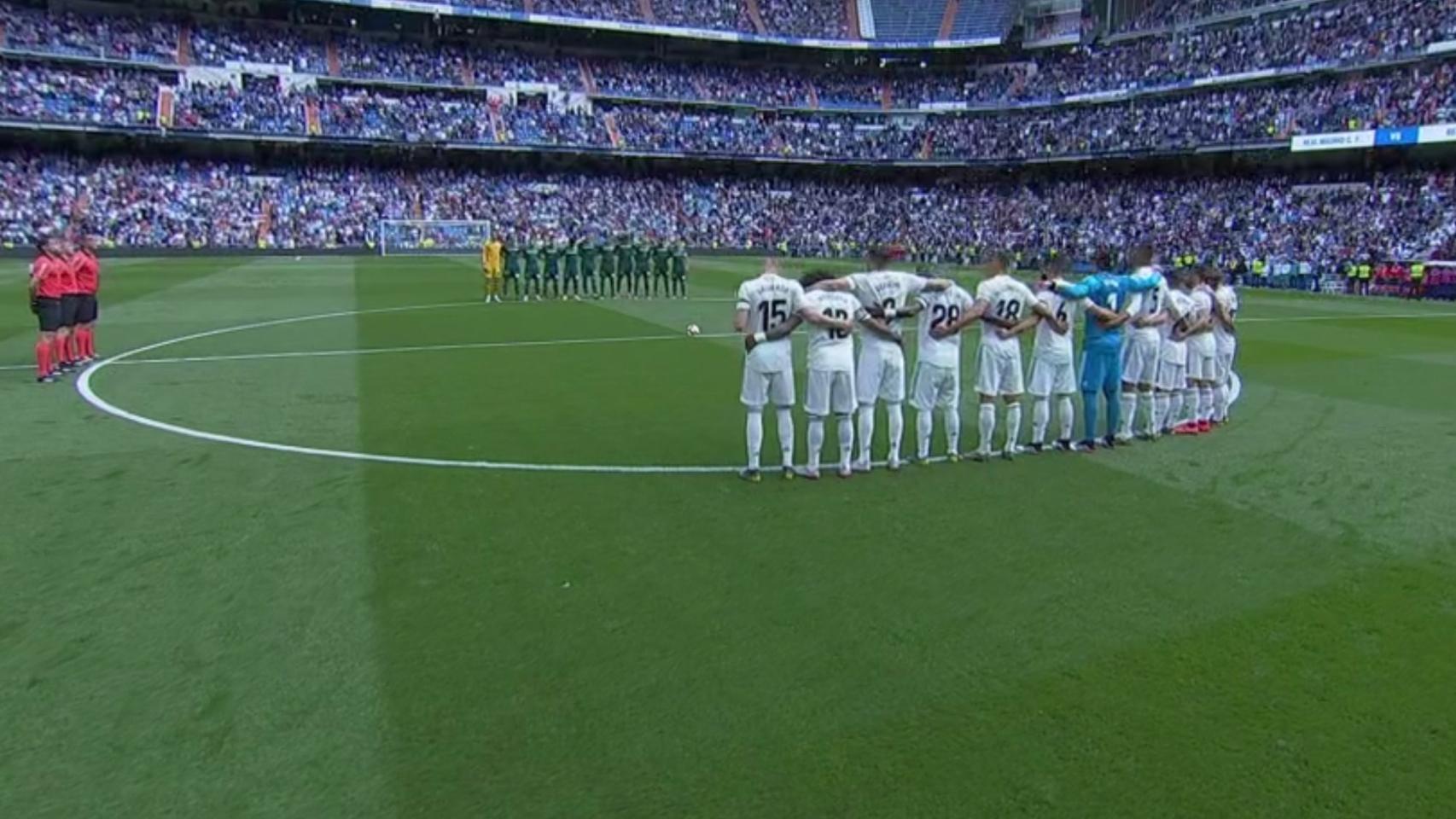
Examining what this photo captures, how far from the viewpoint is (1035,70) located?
68438mm

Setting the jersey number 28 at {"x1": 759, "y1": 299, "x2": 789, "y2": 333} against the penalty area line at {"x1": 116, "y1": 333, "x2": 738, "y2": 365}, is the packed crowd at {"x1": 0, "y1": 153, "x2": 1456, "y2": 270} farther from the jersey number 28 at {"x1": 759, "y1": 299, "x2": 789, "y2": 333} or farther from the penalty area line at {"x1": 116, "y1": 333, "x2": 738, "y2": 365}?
the jersey number 28 at {"x1": 759, "y1": 299, "x2": 789, "y2": 333}

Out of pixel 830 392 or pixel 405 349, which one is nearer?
pixel 830 392

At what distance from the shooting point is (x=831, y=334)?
917 cm

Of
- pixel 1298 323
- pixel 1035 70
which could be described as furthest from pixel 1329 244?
pixel 1035 70

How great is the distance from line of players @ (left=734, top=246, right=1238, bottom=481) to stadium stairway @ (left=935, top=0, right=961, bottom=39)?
6464 centimetres

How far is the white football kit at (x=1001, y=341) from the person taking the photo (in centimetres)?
995

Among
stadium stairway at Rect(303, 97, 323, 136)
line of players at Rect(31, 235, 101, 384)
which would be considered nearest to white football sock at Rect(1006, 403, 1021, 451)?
line of players at Rect(31, 235, 101, 384)

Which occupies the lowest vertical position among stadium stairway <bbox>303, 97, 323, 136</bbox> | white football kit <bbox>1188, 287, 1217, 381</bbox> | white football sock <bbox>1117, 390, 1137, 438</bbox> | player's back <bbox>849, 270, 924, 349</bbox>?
white football sock <bbox>1117, 390, 1137, 438</bbox>

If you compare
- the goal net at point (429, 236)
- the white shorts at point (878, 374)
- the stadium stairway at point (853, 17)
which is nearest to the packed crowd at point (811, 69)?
the stadium stairway at point (853, 17)

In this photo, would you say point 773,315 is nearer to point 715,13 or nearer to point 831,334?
point 831,334

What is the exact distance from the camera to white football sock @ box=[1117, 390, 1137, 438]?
11.4 metres

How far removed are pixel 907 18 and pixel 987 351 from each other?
69552 mm

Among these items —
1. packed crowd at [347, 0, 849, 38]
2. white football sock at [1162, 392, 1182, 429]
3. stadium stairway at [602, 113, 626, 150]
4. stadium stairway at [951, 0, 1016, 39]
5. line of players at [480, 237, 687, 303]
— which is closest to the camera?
white football sock at [1162, 392, 1182, 429]

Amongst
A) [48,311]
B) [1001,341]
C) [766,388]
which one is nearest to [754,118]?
[48,311]
